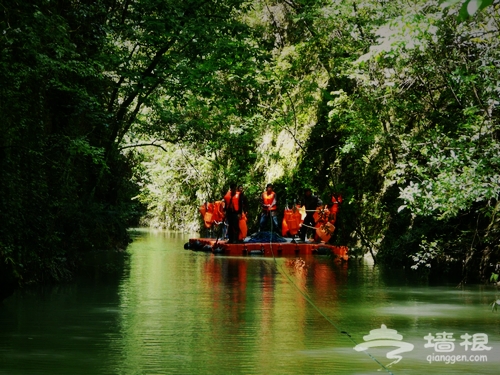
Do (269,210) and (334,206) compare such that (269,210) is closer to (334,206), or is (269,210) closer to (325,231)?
(325,231)

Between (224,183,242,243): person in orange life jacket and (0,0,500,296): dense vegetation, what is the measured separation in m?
2.55

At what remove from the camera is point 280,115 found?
3278 centimetres

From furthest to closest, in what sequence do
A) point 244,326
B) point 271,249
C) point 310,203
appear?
point 310,203 < point 271,249 < point 244,326

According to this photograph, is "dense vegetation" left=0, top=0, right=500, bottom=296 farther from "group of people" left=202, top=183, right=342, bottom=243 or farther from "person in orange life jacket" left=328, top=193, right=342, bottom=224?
"group of people" left=202, top=183, right=342, bottom=243

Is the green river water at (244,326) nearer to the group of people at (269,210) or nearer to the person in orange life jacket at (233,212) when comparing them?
the group of people at (269,210)

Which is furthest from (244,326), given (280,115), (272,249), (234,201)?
(280,115)

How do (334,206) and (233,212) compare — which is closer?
(334,206)

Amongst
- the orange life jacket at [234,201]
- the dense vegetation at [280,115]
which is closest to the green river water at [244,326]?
the dense vegetation at [280,115]

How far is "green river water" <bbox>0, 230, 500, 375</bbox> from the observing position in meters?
7.89

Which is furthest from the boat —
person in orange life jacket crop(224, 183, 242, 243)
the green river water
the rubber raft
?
the green river water

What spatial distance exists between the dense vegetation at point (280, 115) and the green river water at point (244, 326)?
1528mm

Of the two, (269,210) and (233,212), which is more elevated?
(269,210)

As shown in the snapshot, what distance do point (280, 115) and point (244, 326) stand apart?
903 inches

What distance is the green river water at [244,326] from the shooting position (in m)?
7.89
